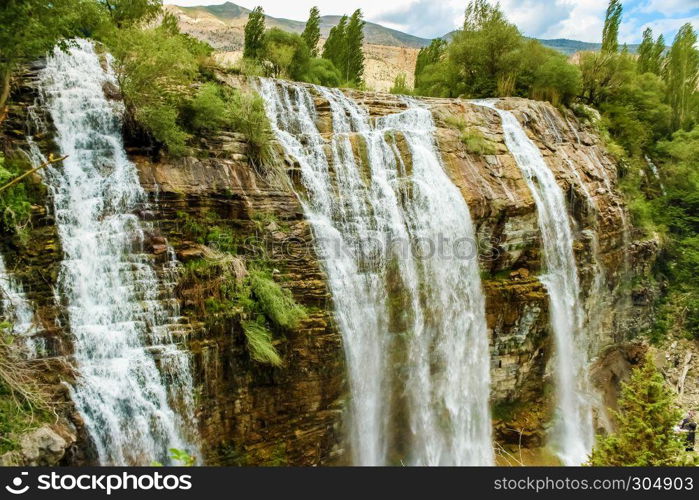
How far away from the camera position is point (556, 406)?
1777 cm

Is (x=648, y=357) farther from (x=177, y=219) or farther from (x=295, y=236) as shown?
(x=177, y=219)

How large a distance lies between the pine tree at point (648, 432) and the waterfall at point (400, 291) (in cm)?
562

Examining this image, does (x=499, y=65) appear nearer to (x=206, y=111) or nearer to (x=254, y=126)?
(x=254, y=126)

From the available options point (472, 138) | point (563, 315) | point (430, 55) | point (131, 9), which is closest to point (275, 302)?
point (472, 138)

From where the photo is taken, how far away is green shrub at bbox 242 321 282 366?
10.9 metres

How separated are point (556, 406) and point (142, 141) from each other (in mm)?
16553

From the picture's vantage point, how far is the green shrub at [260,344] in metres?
10.9

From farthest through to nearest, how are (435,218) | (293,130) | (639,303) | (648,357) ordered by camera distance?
(639,303)
(293,130)
(435,218)
(648,357)

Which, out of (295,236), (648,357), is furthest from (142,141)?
(648,357)

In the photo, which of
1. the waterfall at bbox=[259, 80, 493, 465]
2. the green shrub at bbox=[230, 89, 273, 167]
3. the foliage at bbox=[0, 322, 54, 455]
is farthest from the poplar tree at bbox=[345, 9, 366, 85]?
the foliage at bbox=[0, 322, 54, 455]

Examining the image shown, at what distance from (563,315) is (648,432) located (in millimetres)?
9328

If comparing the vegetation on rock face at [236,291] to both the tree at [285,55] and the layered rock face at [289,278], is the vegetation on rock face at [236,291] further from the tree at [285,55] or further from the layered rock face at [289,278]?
the tree at [285,55]

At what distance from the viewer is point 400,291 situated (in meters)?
13.9

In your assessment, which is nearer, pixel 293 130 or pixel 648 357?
pixel 648 357
